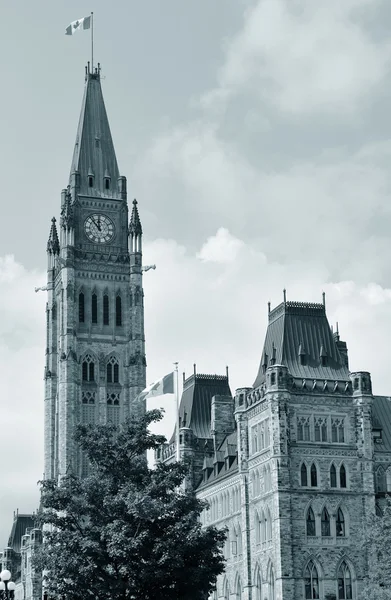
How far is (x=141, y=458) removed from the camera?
6881cm

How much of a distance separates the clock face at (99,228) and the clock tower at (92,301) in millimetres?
139

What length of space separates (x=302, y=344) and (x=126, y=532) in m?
38.8

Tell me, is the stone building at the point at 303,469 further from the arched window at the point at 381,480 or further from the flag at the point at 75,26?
the flag at the point at 75,26

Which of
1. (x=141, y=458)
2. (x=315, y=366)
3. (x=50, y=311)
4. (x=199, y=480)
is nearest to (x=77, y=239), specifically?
(x=50, y=311)

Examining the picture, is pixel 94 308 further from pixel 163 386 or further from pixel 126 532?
pixel 126 532

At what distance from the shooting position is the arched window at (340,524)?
9362cm

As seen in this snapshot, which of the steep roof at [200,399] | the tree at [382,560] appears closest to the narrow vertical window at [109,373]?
the steep roof at [200,399]

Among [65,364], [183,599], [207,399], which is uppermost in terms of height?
[65,364]

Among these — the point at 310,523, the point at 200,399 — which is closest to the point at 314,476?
the point at 310,523

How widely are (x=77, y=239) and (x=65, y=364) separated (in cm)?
1907

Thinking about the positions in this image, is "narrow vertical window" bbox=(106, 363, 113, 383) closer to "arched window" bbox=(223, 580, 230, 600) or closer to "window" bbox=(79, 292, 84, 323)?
"window" bbox=(79, 292, 84, 323)

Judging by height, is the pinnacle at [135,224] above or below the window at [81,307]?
above

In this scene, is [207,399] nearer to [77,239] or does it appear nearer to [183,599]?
[77,239]

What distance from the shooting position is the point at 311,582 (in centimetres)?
9188
